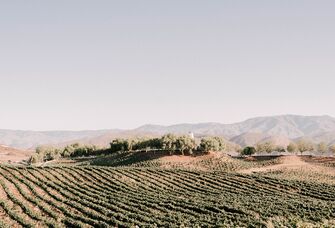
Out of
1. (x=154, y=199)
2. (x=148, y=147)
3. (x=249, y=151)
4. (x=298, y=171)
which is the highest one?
(x=148, y=147)

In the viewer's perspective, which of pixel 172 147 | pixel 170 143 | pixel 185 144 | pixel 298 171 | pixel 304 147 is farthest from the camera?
pixel 304 147

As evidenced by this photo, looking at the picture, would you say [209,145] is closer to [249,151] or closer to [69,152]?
[249,151]

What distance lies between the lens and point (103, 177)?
67.8 m

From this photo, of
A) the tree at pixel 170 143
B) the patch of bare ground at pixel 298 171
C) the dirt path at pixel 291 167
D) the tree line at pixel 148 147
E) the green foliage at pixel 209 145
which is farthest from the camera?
the tree at pixel 170 143

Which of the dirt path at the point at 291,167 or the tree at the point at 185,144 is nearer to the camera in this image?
the dirt path at the point at 291,167

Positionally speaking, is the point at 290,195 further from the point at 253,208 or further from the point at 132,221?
the point at 132,221

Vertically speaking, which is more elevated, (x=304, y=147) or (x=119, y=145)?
(x=119, y=145)

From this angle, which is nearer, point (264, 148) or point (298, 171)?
point (298, 171)

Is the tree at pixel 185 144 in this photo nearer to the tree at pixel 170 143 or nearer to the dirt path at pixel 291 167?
the tree at pixel 170 143

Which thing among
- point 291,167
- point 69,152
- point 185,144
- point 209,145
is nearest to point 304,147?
point 291,167

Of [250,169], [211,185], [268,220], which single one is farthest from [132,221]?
[250,169]

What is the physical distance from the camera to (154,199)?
49.8 meters

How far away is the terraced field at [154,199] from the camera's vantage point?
38.2 m

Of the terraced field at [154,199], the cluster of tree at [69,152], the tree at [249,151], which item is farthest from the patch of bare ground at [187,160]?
the cluster of tree at [69,152]
